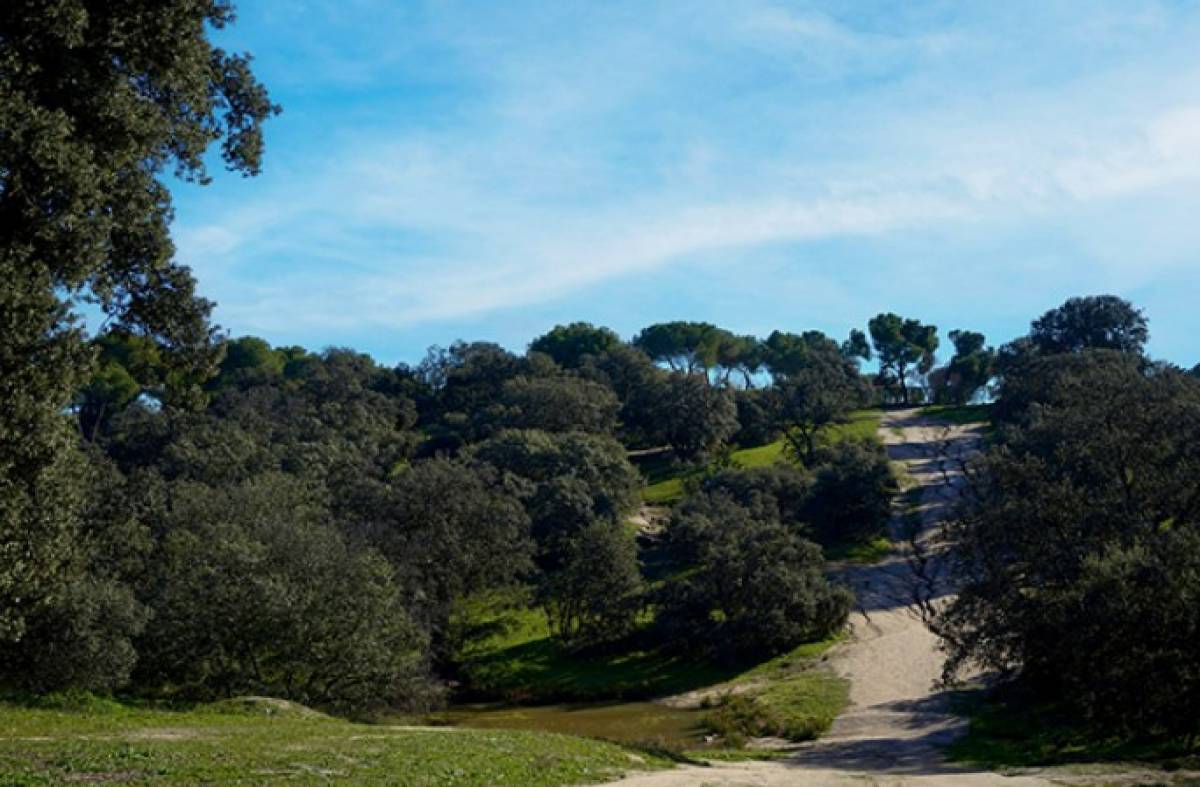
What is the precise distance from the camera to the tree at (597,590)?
200ft

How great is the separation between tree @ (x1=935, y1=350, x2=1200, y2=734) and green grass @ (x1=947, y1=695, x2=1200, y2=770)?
680mm

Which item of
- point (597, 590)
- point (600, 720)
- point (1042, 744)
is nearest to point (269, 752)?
point (1042, 744)

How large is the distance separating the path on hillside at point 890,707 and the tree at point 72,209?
13398 millimetres

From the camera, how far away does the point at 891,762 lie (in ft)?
102

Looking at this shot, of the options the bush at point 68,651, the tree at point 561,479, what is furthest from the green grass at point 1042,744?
the tree at point 561,479

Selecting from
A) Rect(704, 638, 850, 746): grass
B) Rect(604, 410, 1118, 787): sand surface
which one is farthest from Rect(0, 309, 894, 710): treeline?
Rect(604, 410, 1118, 787): sand surface

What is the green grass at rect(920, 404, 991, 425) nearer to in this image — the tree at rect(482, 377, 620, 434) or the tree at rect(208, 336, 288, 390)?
the tree at rect(482, 377, 620, 434)

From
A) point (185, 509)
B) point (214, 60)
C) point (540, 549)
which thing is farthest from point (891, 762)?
point (540, 549)

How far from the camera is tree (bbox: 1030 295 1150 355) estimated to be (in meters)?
132

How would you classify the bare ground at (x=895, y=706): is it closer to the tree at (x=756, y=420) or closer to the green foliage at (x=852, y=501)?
the green foliage at (x=852, y=501)

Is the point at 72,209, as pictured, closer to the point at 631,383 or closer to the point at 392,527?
the point at 392,527

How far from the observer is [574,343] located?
162250 mm

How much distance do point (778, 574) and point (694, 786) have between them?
1417 inches

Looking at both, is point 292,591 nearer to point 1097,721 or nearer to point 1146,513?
point 1097,721
